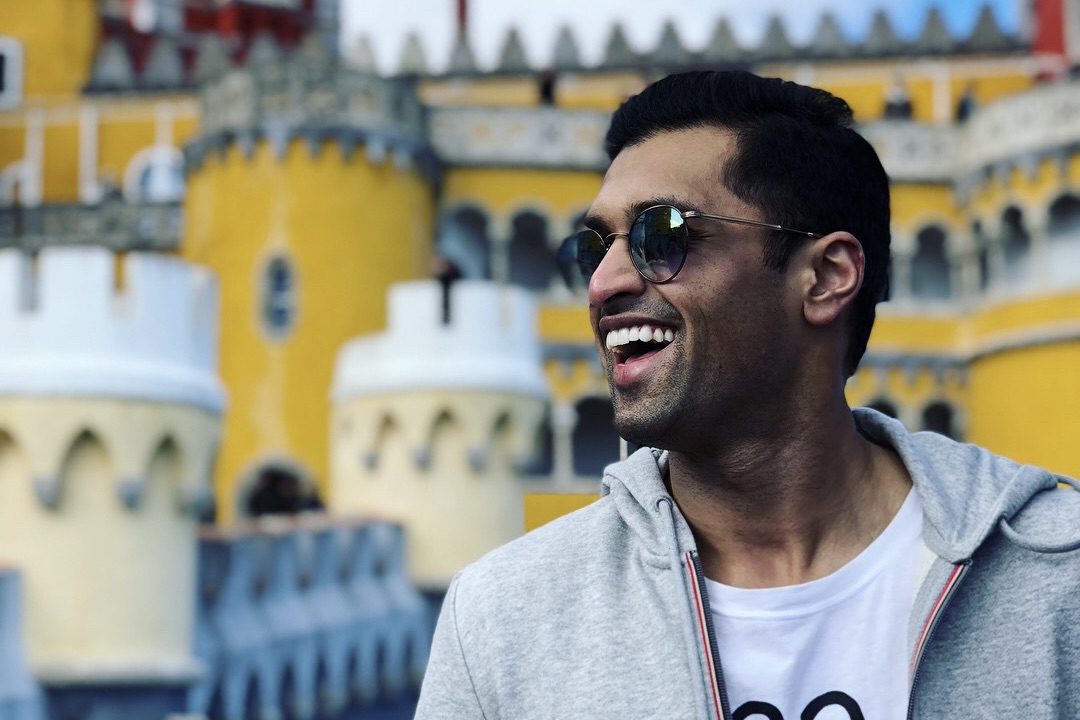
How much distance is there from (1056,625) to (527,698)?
664mm

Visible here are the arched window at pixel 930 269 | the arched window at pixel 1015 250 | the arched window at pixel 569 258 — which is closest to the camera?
the arched window at pixel 569 258

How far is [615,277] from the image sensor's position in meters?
2.05

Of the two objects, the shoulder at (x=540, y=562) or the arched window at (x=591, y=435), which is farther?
the arched window at (x=591, y=435)

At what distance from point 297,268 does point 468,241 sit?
3.52 m

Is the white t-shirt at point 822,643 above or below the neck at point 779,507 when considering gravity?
below

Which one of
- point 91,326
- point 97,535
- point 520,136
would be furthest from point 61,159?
point 97,535

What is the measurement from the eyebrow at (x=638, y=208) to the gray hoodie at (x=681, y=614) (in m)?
0.36

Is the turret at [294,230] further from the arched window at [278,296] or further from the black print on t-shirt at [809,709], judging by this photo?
the black print on t-shirt at [809,709]

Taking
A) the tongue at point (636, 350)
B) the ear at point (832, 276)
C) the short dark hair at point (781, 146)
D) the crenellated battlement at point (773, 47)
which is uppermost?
the crenellated battlement at point (773, 47)

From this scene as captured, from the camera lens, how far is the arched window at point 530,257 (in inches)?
916

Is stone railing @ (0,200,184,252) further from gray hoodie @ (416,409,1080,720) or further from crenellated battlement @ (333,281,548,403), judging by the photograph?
gray hoodie @ (416,409,1080,720)

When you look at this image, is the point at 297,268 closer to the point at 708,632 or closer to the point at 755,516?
the point at 755,516

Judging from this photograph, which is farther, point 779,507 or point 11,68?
point 11,68

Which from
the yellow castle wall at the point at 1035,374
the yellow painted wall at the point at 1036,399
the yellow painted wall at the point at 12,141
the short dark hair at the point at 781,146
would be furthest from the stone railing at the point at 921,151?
the short dark hair at the point at 781,146
